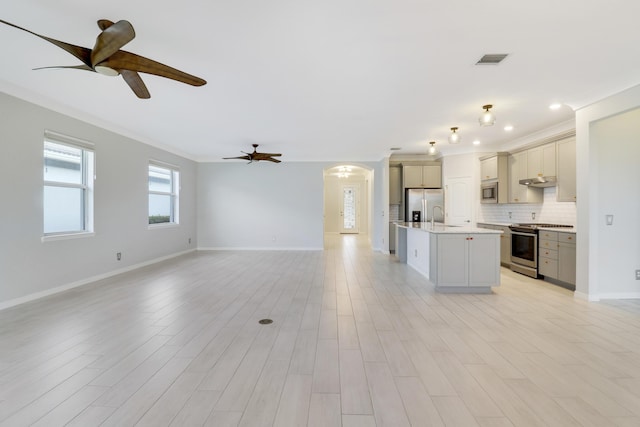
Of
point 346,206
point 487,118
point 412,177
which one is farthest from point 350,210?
point 487,118

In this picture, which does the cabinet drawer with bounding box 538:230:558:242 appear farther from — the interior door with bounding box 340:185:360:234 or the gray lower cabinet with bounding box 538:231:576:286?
the interior door with bounding box 340:185:360:234

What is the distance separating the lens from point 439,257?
409 cm

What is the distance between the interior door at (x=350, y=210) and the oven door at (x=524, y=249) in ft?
25.8

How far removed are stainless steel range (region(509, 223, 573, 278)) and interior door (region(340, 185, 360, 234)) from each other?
785 centimetres

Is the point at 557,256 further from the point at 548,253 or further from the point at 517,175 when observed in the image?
the point at 517,175

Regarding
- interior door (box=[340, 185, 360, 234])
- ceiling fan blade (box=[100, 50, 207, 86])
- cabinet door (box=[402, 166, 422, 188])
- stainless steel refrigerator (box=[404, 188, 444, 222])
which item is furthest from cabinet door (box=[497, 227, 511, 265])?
interior door (box=[340, 185, 360, 234])

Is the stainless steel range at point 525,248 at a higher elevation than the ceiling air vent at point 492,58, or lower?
lower

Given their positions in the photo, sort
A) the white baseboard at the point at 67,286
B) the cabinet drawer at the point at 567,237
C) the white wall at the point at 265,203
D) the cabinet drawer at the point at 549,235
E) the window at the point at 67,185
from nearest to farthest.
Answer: the white baseboard at the point at 67,286
the window at the point at 67,185
the cabinet drawer at the point at 567,237
the cabinet drawer at the point at 549,235
the white wall at the point at 265,203

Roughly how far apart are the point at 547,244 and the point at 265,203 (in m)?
6.36

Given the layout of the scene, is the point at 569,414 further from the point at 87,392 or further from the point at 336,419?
the point at 87,392

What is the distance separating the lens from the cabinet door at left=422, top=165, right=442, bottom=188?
7.36 m

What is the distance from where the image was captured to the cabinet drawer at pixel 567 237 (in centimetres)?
416

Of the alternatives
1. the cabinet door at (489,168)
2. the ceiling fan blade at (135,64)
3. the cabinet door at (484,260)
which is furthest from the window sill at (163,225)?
the cabinet door at (489,168)

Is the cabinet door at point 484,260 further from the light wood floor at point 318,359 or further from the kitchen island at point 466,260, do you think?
the light wood floor at point 318,359
